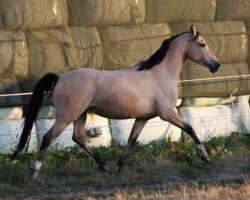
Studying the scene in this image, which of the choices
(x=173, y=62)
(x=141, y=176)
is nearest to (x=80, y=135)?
(x=141, y=176)

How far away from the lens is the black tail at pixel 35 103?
8.51 m

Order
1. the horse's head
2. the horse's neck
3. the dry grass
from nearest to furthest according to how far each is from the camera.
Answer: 1. the dry grass
2. the horse's neck
3. the horse's head

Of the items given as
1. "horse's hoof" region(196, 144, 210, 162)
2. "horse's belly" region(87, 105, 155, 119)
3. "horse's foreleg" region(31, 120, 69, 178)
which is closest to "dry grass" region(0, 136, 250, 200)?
"horse's hoof" region(196, 144, 210, 162)

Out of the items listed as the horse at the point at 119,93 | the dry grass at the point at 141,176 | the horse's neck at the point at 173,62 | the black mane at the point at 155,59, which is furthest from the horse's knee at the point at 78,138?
the horse's neck at the point at 173,62

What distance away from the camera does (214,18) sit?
1160 centimetres

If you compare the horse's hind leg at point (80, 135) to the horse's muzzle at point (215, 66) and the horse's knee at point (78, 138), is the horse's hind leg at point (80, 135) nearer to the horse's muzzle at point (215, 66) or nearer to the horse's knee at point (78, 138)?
the horse's knee at point (78, 138)

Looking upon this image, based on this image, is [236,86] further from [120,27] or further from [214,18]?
[120,27]

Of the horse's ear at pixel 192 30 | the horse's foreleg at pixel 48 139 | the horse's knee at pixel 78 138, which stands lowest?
the horse's knee at pixel 78 138

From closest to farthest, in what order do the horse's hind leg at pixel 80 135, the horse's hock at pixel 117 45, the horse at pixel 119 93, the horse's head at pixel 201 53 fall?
the horse at pixel 119 93 → the horse's hind leg at pixel 80 135 → the horse's head at pixel 201 53 → the horse's hock at pixel 117 45

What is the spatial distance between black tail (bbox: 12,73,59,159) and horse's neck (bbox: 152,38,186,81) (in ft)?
4.38

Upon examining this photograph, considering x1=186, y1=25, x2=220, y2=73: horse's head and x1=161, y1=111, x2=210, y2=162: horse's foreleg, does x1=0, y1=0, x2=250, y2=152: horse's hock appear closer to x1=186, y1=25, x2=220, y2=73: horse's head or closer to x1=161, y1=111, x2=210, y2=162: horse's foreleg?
x1=186, y1=25, x2=220, y2=73: horse's head

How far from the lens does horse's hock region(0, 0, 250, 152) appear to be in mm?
9727

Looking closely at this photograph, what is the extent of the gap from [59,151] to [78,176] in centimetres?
135

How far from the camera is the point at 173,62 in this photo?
913cm
